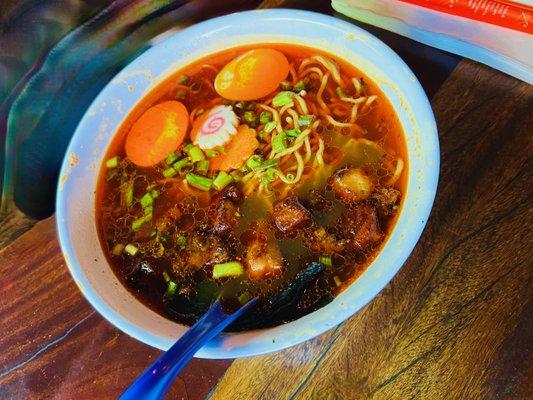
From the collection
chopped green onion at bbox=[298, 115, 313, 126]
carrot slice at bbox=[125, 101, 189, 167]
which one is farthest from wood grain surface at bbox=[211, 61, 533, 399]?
carrot slice at bbox=[125, 101, 189, 167]

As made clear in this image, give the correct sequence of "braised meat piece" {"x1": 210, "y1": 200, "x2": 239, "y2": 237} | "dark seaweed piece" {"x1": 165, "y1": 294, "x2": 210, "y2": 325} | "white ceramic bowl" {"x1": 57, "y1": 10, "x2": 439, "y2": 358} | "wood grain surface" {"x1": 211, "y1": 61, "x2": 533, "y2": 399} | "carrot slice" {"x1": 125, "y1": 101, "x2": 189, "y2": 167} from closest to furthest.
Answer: "white ceramic bowl" {"x1": 57, "y1": 10, "x2": 439, "y2": 358}, "wood grain surface" {"x1": 211, "y1": 61, "x2": 533, "y2": 399}, "dark seaweed piece" {"x1": 165, "y1": 294, "x2": 210, "y2": 325}, "braised meat piece" {"x1": 210, "y1": 200, "x2": 239, "y2": 237}, "carrot slice" {"x1": 125, "y1": 101, "x2": 189, "y2": 167}

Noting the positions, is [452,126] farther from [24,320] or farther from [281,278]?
[24,320]

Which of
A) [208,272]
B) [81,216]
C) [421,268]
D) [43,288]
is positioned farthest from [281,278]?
[43,288]

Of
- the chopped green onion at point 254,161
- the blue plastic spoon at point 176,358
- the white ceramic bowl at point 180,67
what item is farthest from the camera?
the chopped green onion at point 254,161

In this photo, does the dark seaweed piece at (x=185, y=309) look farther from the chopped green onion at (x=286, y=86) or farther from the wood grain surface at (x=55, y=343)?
the chopped green onion at (x=286, y=86)

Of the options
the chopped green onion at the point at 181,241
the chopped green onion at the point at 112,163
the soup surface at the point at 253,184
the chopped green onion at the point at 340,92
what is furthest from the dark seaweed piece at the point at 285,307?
the chopped green onion at the point at 112,163

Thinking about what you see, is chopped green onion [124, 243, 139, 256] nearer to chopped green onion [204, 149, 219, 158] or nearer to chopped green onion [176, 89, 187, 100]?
chopped green onion [204, 149, 219, 158]
